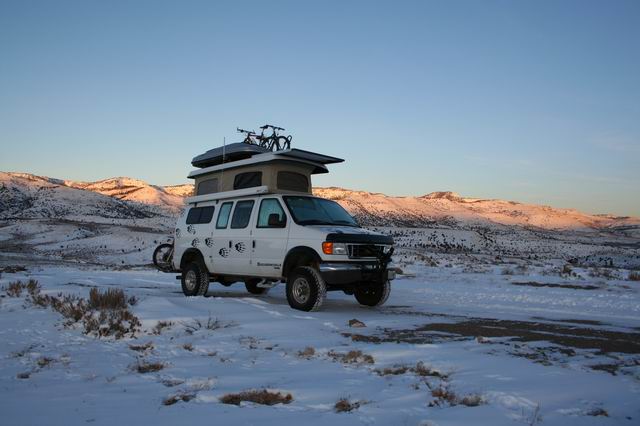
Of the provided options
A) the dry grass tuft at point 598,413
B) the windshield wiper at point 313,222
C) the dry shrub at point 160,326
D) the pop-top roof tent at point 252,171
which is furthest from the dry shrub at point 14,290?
the dry grass tuft at point 598,413

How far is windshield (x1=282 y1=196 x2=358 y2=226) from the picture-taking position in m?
9.90

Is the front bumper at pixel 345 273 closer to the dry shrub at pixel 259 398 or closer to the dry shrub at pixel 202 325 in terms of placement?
the dry shrub at pixel 202 325

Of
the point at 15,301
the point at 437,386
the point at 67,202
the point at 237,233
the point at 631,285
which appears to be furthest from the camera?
the point at 67,202

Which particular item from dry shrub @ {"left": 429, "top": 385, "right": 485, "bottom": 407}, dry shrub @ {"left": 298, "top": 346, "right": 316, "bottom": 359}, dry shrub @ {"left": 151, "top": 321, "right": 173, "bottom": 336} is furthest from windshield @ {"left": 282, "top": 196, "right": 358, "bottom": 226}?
dry shrub @ {"left": 429, "top": 385, "right": 485, "bottom": 407}

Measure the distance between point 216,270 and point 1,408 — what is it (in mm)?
7524

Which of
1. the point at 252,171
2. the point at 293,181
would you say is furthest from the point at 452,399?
the point at 252,171

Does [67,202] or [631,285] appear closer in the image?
[631,285]

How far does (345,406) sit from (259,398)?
710 millimetres

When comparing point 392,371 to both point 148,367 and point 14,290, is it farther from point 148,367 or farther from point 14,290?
point 14,290

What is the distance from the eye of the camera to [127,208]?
83.6m

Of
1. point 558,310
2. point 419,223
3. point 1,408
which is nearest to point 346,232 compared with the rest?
point 558,310

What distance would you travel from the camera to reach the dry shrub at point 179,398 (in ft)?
13.5

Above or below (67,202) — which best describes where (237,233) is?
below

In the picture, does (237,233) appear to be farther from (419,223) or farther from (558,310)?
(419,223)
